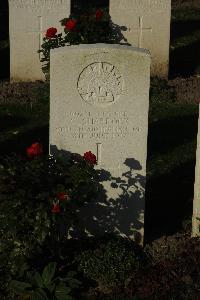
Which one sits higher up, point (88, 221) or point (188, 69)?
point (188, 69)

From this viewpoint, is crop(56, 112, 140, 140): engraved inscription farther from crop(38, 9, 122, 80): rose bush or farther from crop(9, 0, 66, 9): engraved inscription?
crop(9, 0, 66, 9): engraved inscription

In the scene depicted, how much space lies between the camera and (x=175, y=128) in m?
10.5

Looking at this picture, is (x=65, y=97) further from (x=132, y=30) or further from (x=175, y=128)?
(x=132, y=30)

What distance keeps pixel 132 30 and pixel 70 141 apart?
5719 mm

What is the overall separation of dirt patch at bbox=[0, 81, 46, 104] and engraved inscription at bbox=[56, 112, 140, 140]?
435 cm

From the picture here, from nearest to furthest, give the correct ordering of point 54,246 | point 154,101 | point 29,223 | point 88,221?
point 29,223 < point 54,246 < point 88,221 < point 154,101

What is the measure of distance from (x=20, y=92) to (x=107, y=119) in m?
4.86

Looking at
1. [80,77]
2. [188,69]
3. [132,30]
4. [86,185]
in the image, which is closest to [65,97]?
[80,77]

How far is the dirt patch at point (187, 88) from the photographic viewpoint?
11.6m

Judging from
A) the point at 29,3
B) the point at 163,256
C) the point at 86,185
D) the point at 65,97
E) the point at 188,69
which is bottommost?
the point at 163,256

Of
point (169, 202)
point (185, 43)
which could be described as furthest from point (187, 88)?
point (169, 202)

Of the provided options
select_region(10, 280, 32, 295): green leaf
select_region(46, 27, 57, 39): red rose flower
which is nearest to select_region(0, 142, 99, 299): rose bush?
select_region(10, 280, 32, 295): green leaf

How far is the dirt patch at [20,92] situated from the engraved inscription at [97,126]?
4.35 m

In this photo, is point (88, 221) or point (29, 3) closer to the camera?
point (88, 221)
